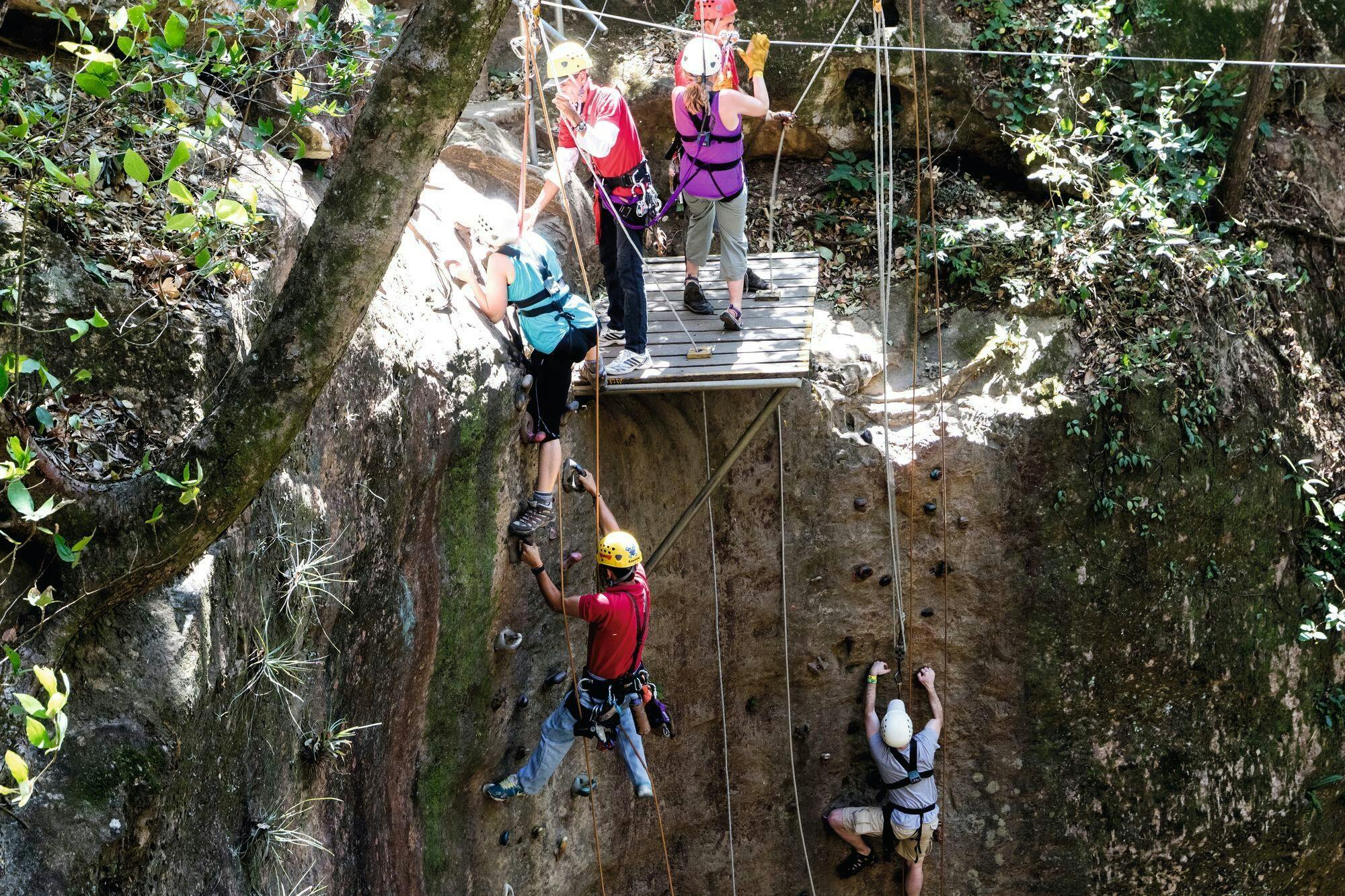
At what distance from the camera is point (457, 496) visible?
6.39 meters

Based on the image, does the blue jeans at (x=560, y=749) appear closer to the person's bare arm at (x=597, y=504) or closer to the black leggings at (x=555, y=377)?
the person's bare arm at (x=597, y=504)

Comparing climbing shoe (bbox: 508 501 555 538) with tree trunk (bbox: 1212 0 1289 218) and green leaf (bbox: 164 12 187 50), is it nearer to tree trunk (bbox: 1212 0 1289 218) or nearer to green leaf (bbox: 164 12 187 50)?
green leaf (bbox: 164 12 187 50)

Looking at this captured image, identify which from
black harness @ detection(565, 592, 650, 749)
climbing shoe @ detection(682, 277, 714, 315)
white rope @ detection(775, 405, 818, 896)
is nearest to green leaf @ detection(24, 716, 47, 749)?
black harness @ detection(565, 592, 650, 749)

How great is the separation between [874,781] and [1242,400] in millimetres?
3889

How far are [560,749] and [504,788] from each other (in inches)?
17.2

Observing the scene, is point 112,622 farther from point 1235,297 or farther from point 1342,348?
point 1342,348

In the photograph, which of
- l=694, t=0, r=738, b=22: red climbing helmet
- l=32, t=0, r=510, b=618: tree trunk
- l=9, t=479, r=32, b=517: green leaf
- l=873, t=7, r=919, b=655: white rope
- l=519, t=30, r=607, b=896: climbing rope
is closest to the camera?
l=9, t=479, r=32, b=517: green leaf

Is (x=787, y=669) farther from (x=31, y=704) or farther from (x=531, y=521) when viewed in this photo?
(x=31, y=704)

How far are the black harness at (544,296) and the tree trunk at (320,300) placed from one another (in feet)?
7.28

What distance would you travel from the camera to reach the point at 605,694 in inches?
271

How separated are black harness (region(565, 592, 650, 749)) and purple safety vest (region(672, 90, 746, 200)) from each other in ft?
7.73

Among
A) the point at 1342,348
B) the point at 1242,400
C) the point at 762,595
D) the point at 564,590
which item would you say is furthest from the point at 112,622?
the point at 1342,348

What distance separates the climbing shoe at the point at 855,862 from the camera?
956cm

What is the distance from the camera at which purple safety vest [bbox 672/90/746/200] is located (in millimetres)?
6977
